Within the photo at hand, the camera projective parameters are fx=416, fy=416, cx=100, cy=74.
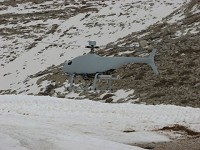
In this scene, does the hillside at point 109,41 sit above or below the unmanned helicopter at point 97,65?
below

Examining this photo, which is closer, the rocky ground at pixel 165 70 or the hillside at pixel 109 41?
the rocky ground at pixel 165 70

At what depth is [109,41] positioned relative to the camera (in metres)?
51.8

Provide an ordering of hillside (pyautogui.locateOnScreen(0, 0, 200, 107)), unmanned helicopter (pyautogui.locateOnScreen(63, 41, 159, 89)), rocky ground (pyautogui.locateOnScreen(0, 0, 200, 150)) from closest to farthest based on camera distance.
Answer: unmanned helicopter (pyautogui.locateOnScreen(63, 41, 159, 89)), rocky ground (pyautogui.locateOnScreen(0, 0, 200, 150)), hillside (pyautogui.locateOnScreen(0, 0, 200, 107))

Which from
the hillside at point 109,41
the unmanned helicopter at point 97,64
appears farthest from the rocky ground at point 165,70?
the unmanned helicopter at point 97,64

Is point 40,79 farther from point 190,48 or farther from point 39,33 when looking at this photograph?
point 39,33

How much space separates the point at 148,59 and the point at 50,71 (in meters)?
18.9

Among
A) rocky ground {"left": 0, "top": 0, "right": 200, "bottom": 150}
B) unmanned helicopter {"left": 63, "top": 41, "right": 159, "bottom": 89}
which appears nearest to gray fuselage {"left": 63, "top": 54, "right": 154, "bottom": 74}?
unmanned helicopter {"left": 63, "top": 41, "right": 159, "bottom": 89}

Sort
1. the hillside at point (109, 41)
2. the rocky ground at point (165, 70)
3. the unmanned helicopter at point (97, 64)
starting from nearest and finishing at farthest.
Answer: the unmanned helicopter at point (97, 64)
the rocky ground at point (165, 70)
the hillside at point (109, 41)

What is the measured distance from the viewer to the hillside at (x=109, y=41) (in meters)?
33.0

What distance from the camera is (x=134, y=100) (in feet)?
101

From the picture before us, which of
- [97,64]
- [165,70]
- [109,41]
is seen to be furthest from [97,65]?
[109,41]

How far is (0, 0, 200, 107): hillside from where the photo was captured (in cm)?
3297

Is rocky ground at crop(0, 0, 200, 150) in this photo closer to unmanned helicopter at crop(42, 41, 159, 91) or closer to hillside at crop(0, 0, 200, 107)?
hillside at crop(0, 0, 200, 107)

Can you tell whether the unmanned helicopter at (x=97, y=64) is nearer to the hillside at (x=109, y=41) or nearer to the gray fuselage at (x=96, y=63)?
the gray fuselage at (x=96, y=63)
